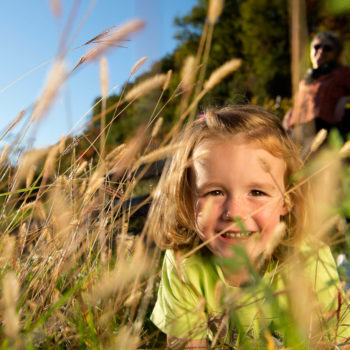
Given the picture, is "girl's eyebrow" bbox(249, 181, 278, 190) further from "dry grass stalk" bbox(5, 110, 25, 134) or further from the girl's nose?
"dry grass stalk" bbox(5, 110, 25, 134)

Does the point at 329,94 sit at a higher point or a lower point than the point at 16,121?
lower

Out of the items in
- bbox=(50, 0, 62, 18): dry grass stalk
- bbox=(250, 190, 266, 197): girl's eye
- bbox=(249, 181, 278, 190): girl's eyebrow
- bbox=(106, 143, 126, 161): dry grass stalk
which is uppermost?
bbox=(50, 0, 62, 18): dry grass stalk

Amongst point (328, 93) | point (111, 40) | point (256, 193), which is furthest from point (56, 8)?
point (328, 93)

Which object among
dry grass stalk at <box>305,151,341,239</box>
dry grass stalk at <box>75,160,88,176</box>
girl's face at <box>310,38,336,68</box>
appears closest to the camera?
dry grass stalk at <box>305,151,341,239</box>

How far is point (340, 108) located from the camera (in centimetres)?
348

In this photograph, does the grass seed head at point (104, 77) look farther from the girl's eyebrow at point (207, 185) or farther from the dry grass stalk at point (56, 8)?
the girl's eyebrow at point (207, 185)

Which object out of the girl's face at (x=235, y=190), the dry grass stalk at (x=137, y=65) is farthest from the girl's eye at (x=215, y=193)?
the dry grass stalk at (x=137, y=65)

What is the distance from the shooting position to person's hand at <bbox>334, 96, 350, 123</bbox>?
11.3 ft

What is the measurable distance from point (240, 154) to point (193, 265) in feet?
1.69

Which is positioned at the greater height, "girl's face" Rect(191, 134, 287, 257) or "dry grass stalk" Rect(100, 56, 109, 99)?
"dry grass stalk" Rect(100, 56, 109, 99)

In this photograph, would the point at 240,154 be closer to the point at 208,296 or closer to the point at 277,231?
the point at 208,296

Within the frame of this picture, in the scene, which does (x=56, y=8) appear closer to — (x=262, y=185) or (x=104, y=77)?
(x=104, y=77)

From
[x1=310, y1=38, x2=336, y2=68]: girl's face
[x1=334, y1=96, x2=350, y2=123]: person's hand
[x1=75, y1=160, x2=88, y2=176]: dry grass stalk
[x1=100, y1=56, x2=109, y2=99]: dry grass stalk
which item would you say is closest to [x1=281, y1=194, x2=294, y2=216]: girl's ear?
[x1=100, y1=56, x2=109, y2=99]: dry grass stalk


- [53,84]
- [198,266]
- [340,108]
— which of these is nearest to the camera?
[53,84]
